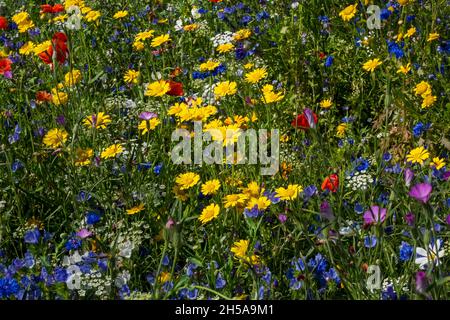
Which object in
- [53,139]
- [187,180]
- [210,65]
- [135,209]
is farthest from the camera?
[210,65]

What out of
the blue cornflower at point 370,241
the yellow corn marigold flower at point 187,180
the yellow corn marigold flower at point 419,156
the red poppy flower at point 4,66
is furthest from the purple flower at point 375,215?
the red poppy flower at point 4,66

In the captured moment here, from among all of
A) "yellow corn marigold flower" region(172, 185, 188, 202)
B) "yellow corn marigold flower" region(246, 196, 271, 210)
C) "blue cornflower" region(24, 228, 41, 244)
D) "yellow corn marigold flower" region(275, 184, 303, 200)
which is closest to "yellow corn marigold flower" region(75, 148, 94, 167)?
"yellow corn marigold flower" region(172, 185, 188, 202)

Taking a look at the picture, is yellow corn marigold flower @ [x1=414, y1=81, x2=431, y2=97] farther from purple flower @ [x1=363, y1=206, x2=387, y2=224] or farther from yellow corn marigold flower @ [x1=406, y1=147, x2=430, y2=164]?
purple flower @ [x1=363, y1=206, x2=387, y2=224]

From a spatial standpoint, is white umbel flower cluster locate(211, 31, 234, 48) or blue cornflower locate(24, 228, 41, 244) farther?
white umbel flower cluster locate(211, 31, 234, 48)

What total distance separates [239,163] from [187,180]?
20 centimetres

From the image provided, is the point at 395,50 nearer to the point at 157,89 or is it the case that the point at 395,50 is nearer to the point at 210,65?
the point at 210,65

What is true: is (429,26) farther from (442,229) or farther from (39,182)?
(39,182)

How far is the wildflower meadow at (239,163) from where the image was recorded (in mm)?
1953

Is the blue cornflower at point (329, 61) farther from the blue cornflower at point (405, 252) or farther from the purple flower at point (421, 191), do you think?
the purple flower at point (421, 191)

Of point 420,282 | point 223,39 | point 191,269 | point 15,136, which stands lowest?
point 420,282

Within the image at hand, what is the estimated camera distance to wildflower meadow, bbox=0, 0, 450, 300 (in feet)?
6.41

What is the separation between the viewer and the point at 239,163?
8.34ft

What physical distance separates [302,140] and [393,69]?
1.74ft

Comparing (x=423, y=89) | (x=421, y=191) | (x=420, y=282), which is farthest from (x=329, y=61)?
(x=420, y=282)
